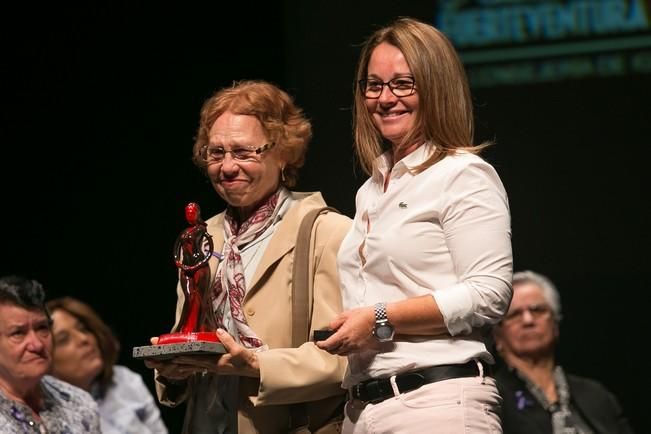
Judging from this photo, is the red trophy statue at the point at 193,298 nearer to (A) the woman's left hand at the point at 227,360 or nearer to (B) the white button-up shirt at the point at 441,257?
(A) the woman's left hand at the point at 227,360

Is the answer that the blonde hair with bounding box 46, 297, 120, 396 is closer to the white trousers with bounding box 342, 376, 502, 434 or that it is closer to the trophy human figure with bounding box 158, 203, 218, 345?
the trophy human figure with bounding box 158, 203, 218, 345

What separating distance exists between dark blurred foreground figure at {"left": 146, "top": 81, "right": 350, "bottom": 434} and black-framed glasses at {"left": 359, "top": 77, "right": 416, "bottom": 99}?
1.63ft

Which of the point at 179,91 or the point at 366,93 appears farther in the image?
the point at 179,91

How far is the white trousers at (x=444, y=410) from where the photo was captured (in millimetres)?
2158

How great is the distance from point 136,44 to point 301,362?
309 centimetres

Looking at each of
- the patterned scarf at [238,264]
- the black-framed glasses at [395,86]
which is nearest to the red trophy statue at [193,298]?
the patterned scarf at [238,264]

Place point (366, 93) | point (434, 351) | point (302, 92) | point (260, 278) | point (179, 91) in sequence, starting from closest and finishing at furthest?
point (434, 351)
point (366, 93)
point (260, 278)
point (302, 92)
point (179, 91)

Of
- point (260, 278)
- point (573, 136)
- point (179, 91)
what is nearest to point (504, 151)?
point (573, 136)

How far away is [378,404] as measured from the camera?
2254 millimetres

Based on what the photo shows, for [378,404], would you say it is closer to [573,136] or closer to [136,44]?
[573,136]

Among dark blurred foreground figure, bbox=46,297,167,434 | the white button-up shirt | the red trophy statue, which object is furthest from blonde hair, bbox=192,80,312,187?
dark blurred foreground figure, bbox=46,297,167,434

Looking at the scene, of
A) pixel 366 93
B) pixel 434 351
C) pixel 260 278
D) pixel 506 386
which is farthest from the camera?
pixel 506 386

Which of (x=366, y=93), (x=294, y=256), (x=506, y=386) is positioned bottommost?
(x=506, y=386)

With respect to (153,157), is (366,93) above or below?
above
